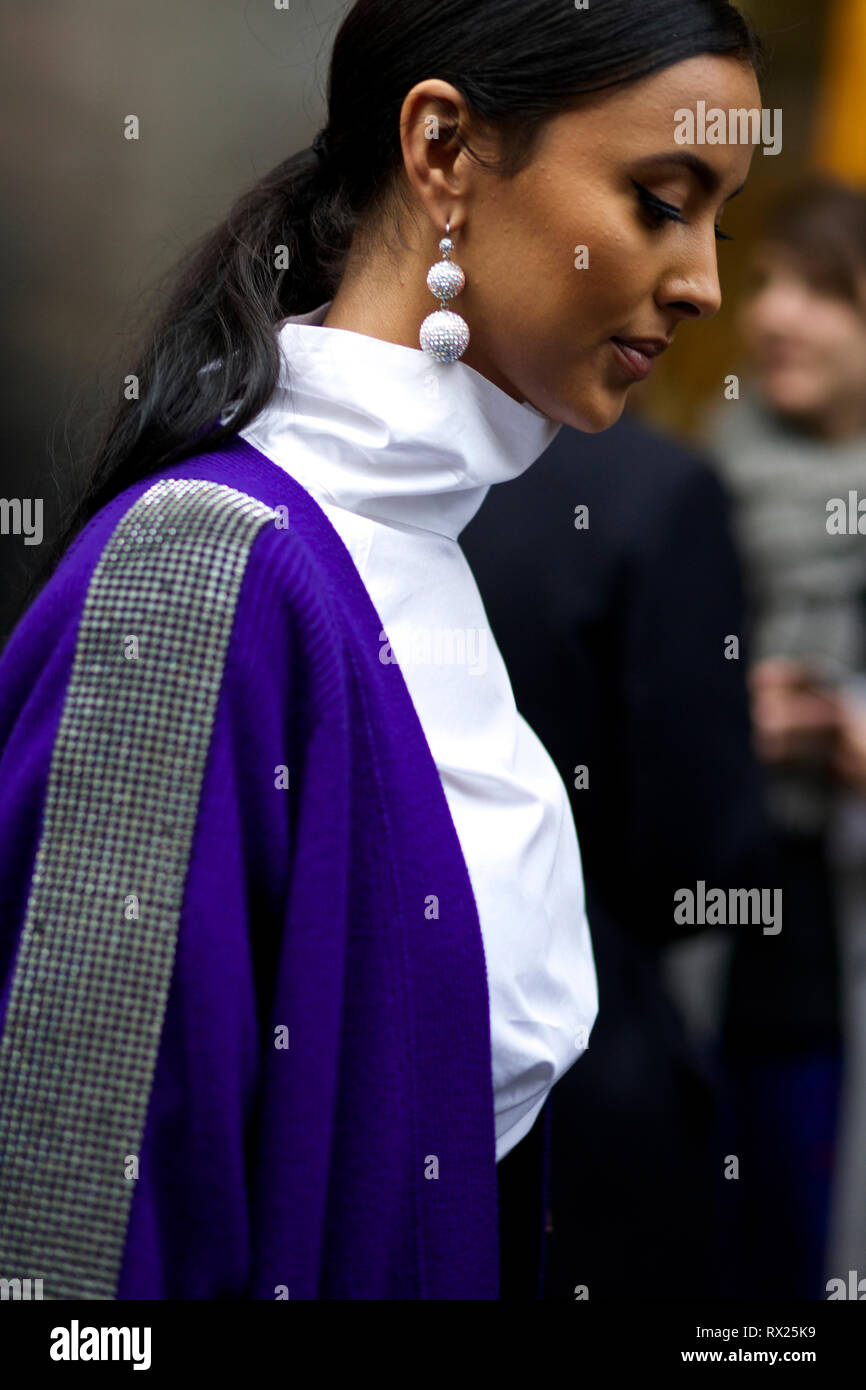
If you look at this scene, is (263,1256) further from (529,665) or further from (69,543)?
(529,665)

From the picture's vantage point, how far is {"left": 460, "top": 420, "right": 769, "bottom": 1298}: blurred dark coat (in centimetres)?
221

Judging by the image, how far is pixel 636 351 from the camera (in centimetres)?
138

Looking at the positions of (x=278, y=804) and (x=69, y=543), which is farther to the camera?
(x=69, y=543)

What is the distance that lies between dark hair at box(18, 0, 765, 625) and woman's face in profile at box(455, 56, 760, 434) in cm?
2

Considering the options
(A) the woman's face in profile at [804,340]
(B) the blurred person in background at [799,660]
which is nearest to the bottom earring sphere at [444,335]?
(B) the blurred person in background at [799,660]

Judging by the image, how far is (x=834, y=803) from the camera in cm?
294

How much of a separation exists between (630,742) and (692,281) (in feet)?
3.32

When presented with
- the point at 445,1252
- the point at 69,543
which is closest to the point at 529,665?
the point at 69,543

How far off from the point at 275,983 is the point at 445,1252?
30 centimetres

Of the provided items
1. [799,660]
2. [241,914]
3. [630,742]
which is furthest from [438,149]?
[799,660]

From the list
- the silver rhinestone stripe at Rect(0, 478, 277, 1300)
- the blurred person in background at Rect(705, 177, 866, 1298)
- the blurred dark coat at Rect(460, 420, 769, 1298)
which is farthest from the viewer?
the blurred person in background at Rect(705, 177, 866, 1298)

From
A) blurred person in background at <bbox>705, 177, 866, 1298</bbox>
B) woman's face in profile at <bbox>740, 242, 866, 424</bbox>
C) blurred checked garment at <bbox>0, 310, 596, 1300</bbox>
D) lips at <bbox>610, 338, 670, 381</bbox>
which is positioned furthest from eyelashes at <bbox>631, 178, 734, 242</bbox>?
woman's face in profile at <bbox>740, 242, 866, 424</bbox>

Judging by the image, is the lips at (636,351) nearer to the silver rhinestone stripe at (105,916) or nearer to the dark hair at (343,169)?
the dark hair at (343,169)

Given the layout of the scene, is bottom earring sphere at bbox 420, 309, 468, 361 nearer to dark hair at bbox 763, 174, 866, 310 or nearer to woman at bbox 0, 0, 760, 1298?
woman at bbox 0, 0, 760, 1298
